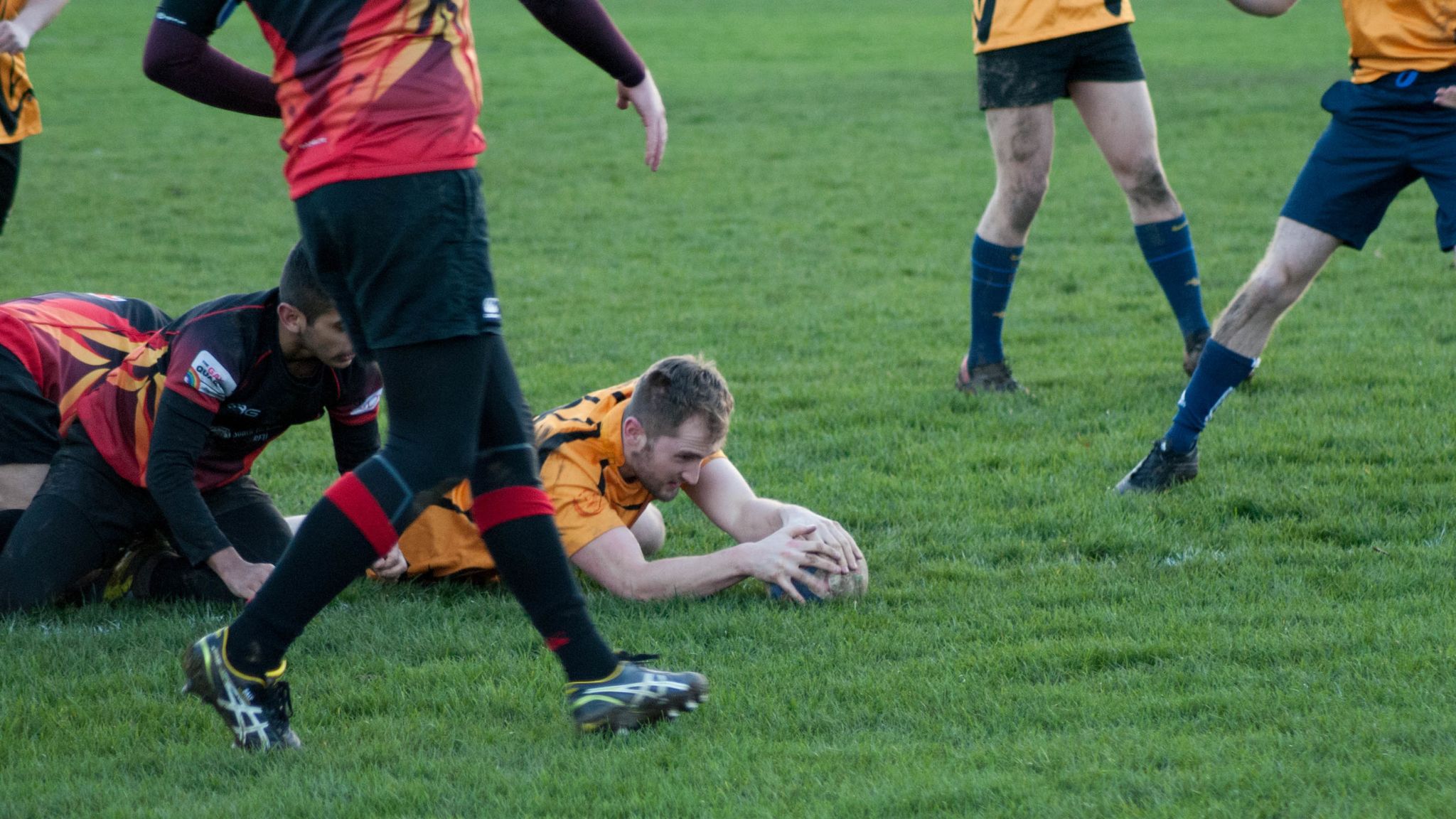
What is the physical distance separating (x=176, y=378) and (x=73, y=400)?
2.94ft

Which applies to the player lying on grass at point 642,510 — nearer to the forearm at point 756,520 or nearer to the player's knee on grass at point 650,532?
the forearm at point 756,520

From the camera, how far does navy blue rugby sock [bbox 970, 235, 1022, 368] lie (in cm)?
632

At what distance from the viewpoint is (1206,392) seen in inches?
195

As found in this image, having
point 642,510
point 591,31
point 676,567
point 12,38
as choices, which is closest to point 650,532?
point 642,510

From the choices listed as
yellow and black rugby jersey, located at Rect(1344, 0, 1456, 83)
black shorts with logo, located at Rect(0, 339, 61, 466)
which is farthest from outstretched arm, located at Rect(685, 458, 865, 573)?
yellow and black rugby jersey, located at Rect(1344, 0, 1456, 83)

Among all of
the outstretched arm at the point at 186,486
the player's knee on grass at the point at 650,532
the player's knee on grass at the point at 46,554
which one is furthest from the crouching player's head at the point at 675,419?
the player's knee on grass at the point at 46,554

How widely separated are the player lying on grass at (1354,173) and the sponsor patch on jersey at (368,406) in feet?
7.95

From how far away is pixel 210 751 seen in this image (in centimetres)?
316

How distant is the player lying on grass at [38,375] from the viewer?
4621mm

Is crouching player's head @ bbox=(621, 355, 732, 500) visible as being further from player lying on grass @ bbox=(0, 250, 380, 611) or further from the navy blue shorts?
the navy blue shorts

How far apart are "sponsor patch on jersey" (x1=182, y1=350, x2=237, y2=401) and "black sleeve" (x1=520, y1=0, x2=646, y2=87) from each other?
4.58 feet

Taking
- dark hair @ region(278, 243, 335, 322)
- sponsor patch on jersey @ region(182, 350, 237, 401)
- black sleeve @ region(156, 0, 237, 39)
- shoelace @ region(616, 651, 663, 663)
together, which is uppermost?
black sleeve @ region(156, 0, 237, 39)

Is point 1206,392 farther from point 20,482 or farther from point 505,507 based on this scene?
point 20,482

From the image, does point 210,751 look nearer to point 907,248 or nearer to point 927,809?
point 927,809
